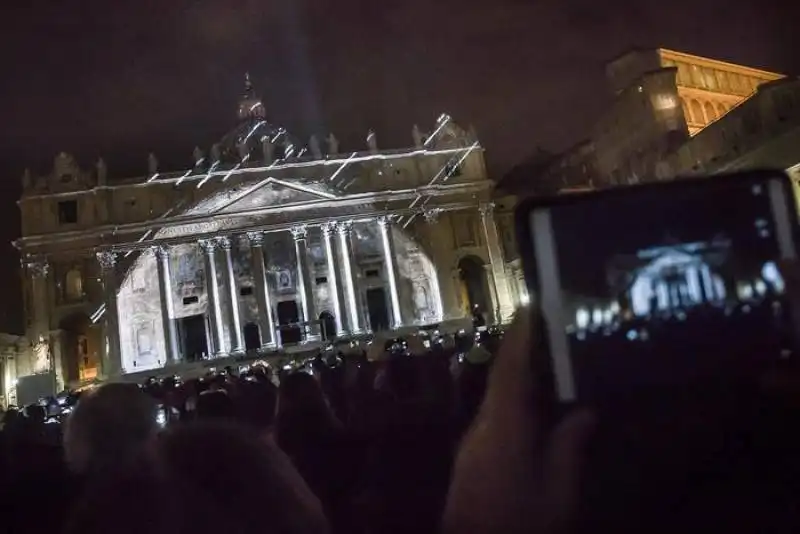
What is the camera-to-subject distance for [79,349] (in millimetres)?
51250

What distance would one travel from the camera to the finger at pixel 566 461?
145 cm

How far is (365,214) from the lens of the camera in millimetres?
50938

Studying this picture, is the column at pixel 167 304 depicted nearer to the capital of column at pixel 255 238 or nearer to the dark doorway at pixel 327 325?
the capital of column at pixel 255 238

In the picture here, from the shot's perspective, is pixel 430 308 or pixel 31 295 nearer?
pixel 31 295

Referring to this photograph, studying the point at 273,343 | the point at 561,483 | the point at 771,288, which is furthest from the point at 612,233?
the point at 273,343

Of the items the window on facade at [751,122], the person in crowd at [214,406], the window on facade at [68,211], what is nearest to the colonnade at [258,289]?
the window on facade at [68,211]

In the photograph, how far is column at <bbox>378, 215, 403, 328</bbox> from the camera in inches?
1993

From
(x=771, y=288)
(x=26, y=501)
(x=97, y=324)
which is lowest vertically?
(x=26, y=501)

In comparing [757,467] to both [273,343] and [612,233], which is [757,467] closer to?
[612,233]

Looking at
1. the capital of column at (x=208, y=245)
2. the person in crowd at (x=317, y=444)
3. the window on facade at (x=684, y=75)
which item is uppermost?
the window on facade at (x=684, y=75)

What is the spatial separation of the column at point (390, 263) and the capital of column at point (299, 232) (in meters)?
5.86

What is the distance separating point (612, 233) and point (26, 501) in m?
4.44

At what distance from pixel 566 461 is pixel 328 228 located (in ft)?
162

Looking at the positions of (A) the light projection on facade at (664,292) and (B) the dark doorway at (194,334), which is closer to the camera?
(A) the light projection on facade at (664,292)
